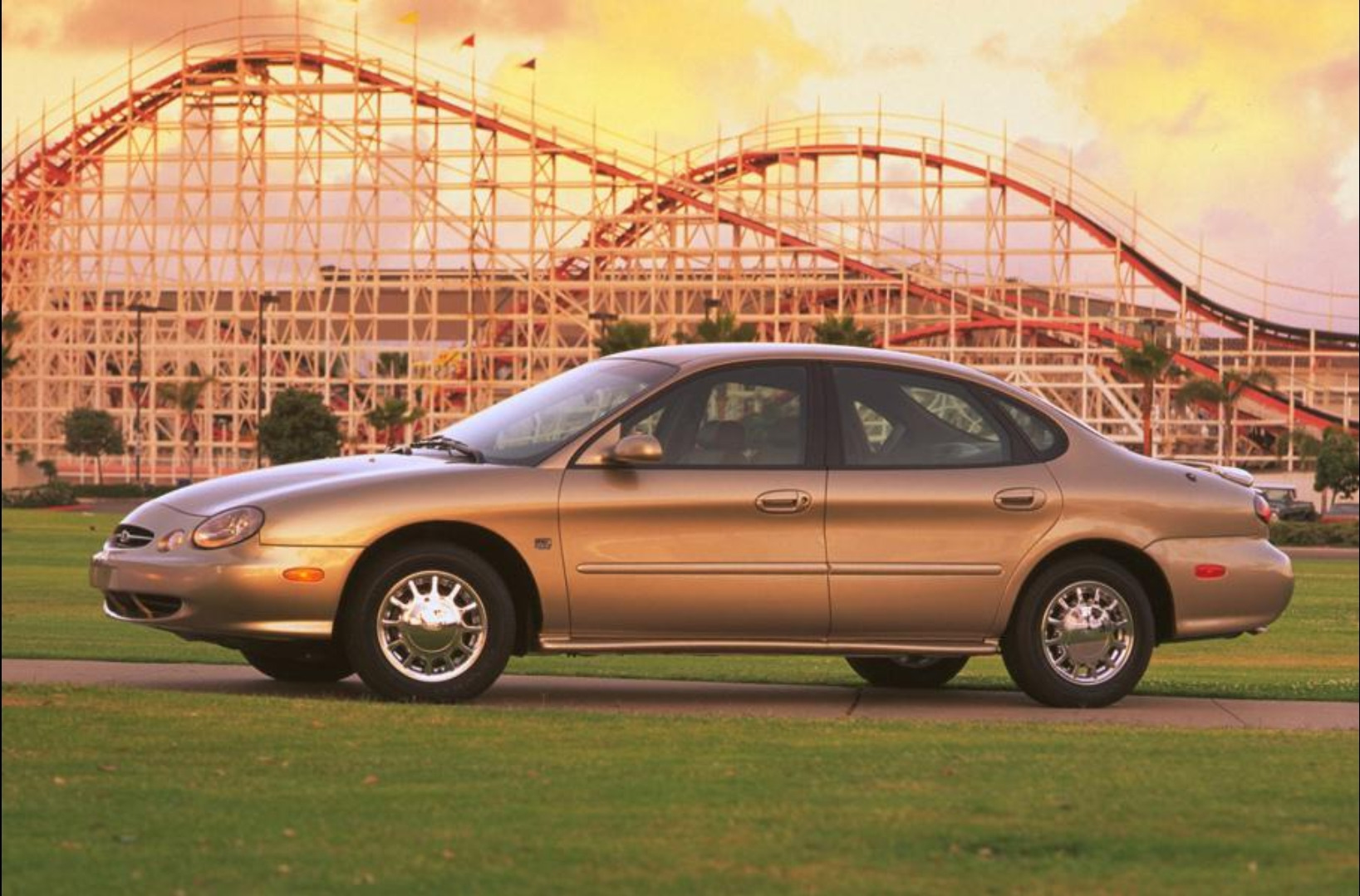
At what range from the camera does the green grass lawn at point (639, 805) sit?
5297mm

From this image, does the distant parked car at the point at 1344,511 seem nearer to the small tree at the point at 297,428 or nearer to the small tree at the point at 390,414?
the small tree at the point at 390,414

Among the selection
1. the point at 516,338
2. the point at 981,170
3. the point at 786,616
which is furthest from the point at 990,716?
the point at 516,338

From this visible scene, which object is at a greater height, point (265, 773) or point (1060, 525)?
point (1060, 525)

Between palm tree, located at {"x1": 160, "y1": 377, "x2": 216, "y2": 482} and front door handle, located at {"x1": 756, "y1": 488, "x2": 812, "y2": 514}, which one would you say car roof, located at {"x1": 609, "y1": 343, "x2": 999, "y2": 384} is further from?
palm tree, located at {"x1": 160, "y1": 377, "x2": 216, "y2": 482}

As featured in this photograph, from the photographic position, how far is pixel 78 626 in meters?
15.6

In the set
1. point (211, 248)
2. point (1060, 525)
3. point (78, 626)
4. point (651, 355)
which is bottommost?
point (78, 626)

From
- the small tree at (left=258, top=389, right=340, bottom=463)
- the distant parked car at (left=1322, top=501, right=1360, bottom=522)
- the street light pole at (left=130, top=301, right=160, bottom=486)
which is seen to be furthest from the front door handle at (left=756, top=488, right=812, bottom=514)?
the street light pole at (left=130, top=301, right=160, bottom=486)

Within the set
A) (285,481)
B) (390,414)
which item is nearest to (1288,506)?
(390,414)

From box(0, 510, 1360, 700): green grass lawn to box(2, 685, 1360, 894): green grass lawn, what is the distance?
3.58 metres

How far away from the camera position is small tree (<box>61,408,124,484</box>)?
7419 centimetres

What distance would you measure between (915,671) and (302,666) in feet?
9.19

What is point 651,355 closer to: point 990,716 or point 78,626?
point 990,716

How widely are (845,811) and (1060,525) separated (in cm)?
380

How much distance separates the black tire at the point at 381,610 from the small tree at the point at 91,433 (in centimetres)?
6713
